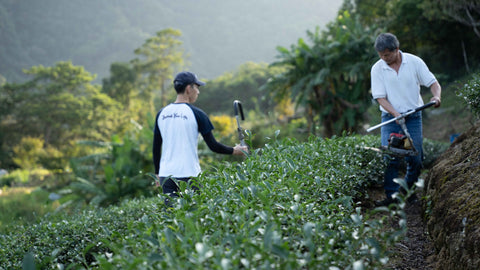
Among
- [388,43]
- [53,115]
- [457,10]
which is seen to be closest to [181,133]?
[388,43]

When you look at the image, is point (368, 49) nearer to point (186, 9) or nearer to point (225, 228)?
point (225, 228)

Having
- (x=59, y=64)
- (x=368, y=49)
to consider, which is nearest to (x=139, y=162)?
(x=368, y=49)

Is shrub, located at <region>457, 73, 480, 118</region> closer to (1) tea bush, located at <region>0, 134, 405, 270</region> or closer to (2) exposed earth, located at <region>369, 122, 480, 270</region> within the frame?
(2) exposed earth, located at <region>369, 122, 480, 270</region>

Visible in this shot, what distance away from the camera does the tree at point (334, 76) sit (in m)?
13.9

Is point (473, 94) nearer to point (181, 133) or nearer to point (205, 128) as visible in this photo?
point (205, 128)

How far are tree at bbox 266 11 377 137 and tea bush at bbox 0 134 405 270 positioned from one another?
1034cm

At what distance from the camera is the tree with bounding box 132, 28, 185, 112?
6222cm

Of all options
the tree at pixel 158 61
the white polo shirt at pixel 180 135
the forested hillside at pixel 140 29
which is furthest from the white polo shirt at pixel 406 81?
the forested hillside at pixel 140 29

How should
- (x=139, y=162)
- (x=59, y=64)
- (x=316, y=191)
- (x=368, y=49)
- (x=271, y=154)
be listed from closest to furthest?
(x=316, y=191) → (x=271, y=154) → (x=139, y=162) → (x=368, y=49) → (x=59, y=64)

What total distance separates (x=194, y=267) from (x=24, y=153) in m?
35.9

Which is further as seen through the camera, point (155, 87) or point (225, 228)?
point (155, 87)

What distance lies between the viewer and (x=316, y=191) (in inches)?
102

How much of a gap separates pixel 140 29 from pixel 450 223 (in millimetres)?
136332

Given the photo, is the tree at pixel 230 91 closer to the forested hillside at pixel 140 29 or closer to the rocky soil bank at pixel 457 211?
the forested hillside at pixel 140 29
